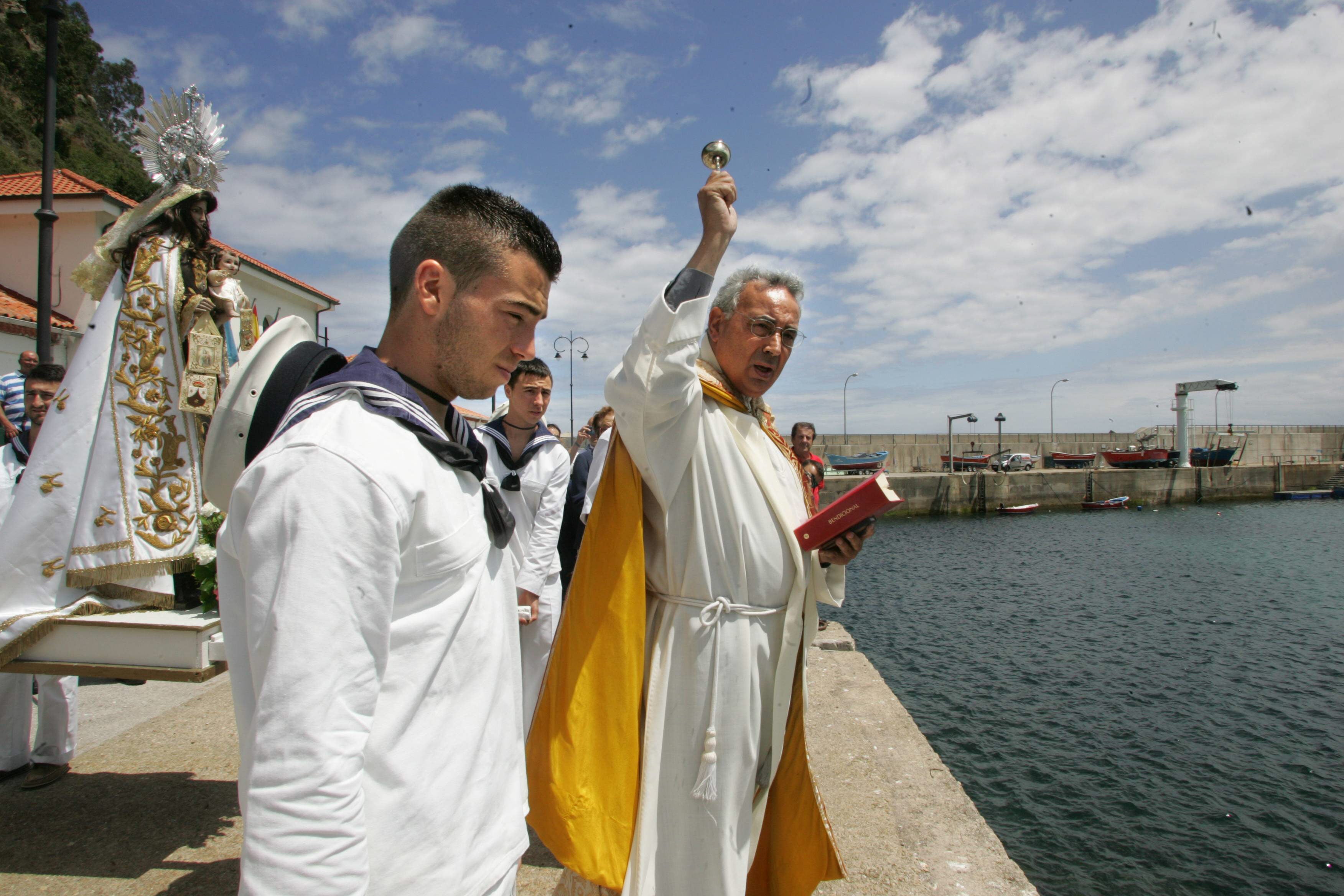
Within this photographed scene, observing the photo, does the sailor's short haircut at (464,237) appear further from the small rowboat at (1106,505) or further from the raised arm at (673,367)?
the small rowboat at (1106,505)

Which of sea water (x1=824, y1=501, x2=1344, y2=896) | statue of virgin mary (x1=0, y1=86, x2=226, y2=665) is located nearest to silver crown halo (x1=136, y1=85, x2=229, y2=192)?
statue of virgin mary (x1=0, y1=86, x2=226, y2=665)

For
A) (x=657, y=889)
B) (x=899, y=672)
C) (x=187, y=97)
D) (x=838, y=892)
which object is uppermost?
(x=187, y=97)

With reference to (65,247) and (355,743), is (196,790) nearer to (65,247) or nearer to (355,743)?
(355,743)

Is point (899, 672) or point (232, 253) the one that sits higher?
point (232, 253)

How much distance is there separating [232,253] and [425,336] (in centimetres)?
193

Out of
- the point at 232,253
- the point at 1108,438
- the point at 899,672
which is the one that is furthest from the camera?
the point at 1108,438

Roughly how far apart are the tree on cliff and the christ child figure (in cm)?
2833

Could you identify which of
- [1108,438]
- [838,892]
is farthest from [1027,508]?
[838,892]

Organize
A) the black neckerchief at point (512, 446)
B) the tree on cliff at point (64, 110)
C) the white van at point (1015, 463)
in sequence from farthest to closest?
1. the white van at point (1015, 463)
2. the tree on cliff at point (64, 110)
3. the black neckerchief at point (512, 446)

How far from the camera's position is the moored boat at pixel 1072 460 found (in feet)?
157

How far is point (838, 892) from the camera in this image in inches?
114

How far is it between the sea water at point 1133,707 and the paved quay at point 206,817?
280 cm

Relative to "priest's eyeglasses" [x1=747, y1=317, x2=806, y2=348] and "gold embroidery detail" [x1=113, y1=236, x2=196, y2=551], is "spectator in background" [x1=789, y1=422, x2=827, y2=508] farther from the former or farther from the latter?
"gold embroidery detail" [x1=113, y1=236, x2=196, y2=551]

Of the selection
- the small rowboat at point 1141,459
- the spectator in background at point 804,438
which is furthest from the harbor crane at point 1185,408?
the spectator in background at point 804,438
